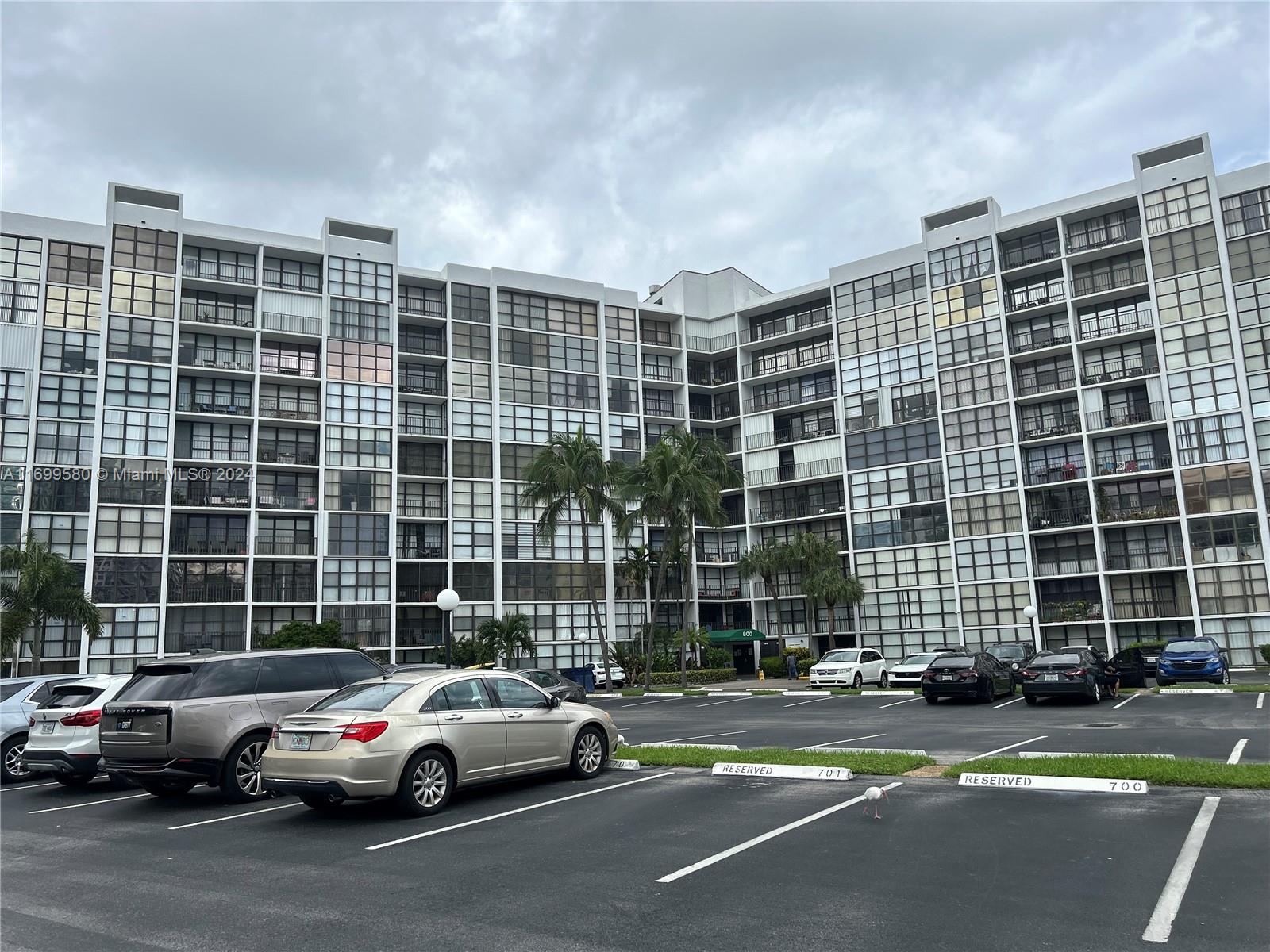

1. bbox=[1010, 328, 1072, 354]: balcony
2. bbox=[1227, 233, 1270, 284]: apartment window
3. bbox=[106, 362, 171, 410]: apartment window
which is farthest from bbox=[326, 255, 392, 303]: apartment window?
bbox=[1227, 233, 1270, 284]: apartment window

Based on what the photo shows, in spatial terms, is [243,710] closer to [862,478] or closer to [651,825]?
[651,825]

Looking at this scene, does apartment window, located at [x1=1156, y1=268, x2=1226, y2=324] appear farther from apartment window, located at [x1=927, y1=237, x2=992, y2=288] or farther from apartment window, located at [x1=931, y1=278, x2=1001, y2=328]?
apartment window, located at [x1=927, y1=237, x2=992, y2=288]

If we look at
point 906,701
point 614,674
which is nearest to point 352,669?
point 906,701

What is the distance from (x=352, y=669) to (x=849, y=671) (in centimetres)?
2941

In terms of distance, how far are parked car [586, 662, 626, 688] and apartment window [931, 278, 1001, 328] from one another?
2913cm

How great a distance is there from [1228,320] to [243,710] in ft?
172

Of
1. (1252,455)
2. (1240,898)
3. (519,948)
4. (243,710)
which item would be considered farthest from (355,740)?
(1252,455)

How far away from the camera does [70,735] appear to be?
1394 cm

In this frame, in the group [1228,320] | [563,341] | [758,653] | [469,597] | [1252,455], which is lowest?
[758,653]

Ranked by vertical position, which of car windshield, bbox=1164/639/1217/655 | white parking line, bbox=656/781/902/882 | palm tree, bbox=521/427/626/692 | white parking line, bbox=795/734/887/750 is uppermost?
palm tree, bbox=521/427/626/692

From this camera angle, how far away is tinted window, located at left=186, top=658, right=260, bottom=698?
12298 mm

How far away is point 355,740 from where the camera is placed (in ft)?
33.3

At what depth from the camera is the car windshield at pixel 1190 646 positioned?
105 feet

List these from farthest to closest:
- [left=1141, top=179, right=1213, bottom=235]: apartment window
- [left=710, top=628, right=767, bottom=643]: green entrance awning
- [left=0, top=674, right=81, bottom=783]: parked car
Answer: [left=710, top=628, right=767, bottom=643]: green entrance awning
[left=1141, top=179, right=1213, bottom=235]: apartment window
[left=0, top=674, right=81, bottom=783]: parked car
